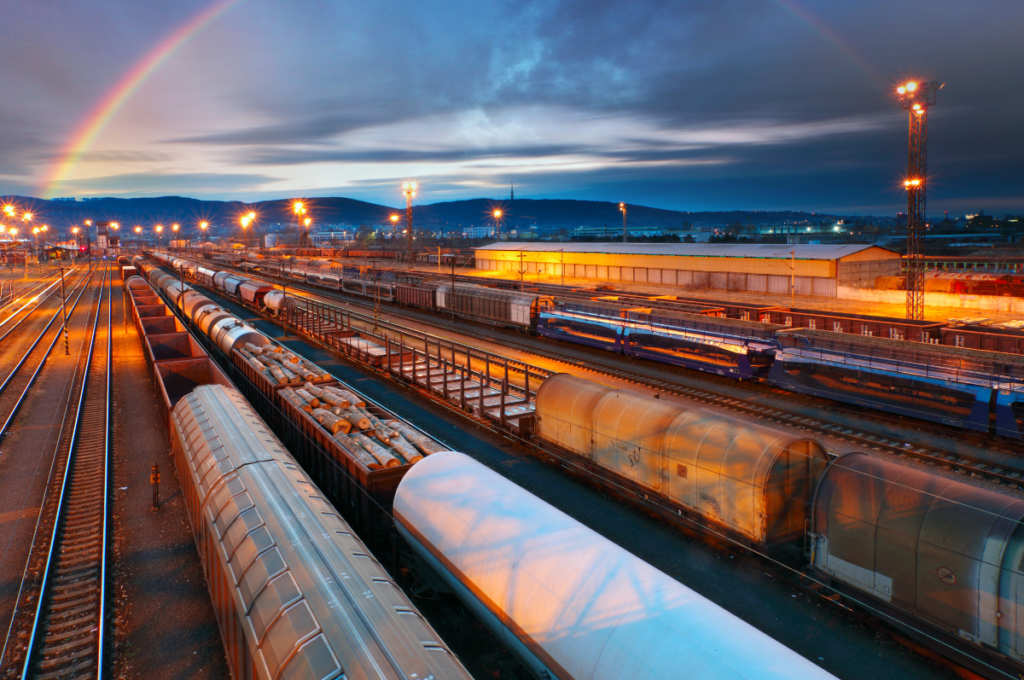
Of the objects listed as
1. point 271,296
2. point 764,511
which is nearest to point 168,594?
point 764,511

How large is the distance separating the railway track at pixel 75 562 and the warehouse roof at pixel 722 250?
64.0 meters

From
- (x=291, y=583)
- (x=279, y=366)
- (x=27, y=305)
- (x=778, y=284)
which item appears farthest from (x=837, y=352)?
(x=27, y=305)

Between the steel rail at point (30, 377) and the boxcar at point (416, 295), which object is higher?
the boxcar at point (416, 295)

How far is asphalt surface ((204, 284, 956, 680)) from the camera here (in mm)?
11383

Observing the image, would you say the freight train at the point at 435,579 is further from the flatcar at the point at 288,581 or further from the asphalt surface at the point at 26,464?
the asphalt surface at the point at 26,464

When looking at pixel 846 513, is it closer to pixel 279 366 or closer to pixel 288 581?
pixel 288 581

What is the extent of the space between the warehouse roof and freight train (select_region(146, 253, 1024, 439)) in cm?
3299

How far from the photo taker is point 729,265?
79125mm

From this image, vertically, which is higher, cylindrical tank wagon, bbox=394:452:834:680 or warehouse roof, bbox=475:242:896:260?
warehouse roof, bbox=475:242:896:260

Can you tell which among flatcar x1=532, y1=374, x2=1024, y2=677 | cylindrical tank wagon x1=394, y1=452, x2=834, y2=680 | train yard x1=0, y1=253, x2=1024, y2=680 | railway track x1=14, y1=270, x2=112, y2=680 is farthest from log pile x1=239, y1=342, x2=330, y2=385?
cylindrical tank wagon x1=394, y1=452, x2=834, y2=680

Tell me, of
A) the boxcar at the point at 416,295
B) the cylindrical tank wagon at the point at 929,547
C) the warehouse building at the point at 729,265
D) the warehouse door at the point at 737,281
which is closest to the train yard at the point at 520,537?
the cylindrical tank wagon at the point at 929,547

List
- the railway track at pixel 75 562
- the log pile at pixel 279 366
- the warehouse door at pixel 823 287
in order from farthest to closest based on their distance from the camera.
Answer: the warehouse door at pixel 823 287 < the log pile at pixel 279 366 < the railway track at pixel 75 562

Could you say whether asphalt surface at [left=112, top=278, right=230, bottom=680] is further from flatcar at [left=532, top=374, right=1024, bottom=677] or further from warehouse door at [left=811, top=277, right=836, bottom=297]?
warehouse door at [left=811, top=277, right=836, bottom=297]

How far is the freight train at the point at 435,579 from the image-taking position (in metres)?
7.22
